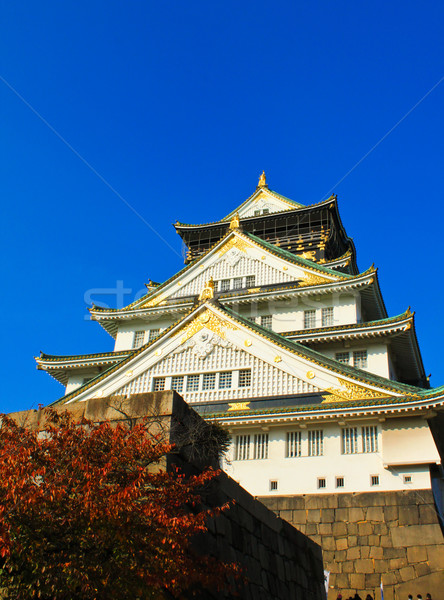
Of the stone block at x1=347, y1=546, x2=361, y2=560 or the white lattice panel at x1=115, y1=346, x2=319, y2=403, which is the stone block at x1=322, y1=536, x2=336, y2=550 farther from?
the white lattice panel at x1=115, y1=346, x2=319, y2=403

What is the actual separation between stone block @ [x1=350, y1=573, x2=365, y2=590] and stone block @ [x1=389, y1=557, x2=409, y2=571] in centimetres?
101

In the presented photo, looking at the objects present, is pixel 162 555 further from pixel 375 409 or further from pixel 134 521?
pixel 375 409

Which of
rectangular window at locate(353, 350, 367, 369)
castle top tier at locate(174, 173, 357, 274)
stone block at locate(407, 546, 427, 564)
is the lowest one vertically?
stone block at locate(407, 546, 427, 564)

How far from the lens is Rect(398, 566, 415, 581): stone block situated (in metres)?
19.0

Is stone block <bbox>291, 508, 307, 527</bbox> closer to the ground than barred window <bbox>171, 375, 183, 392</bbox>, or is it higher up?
closer to the ground

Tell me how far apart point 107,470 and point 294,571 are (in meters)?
8.25

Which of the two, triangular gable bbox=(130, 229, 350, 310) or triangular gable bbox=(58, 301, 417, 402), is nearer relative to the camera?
triangular gable bbox=(58, 301, 417, 402)

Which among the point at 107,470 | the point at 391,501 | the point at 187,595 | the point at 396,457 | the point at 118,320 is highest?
the point at 118,320

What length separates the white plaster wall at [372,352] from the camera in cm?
2811

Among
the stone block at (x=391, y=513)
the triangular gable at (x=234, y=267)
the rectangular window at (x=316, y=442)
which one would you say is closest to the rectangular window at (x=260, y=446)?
the rectangular window at (x=316, y=442)

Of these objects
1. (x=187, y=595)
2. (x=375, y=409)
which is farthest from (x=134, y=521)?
(x=375, y=409)

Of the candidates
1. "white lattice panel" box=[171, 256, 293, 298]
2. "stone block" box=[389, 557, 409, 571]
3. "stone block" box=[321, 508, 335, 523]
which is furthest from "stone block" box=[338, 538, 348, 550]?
"white lattice panel" box=[171, 256, 293, 298]

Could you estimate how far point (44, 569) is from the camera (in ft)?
24.3

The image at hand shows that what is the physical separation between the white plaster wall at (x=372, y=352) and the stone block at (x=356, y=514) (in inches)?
325
